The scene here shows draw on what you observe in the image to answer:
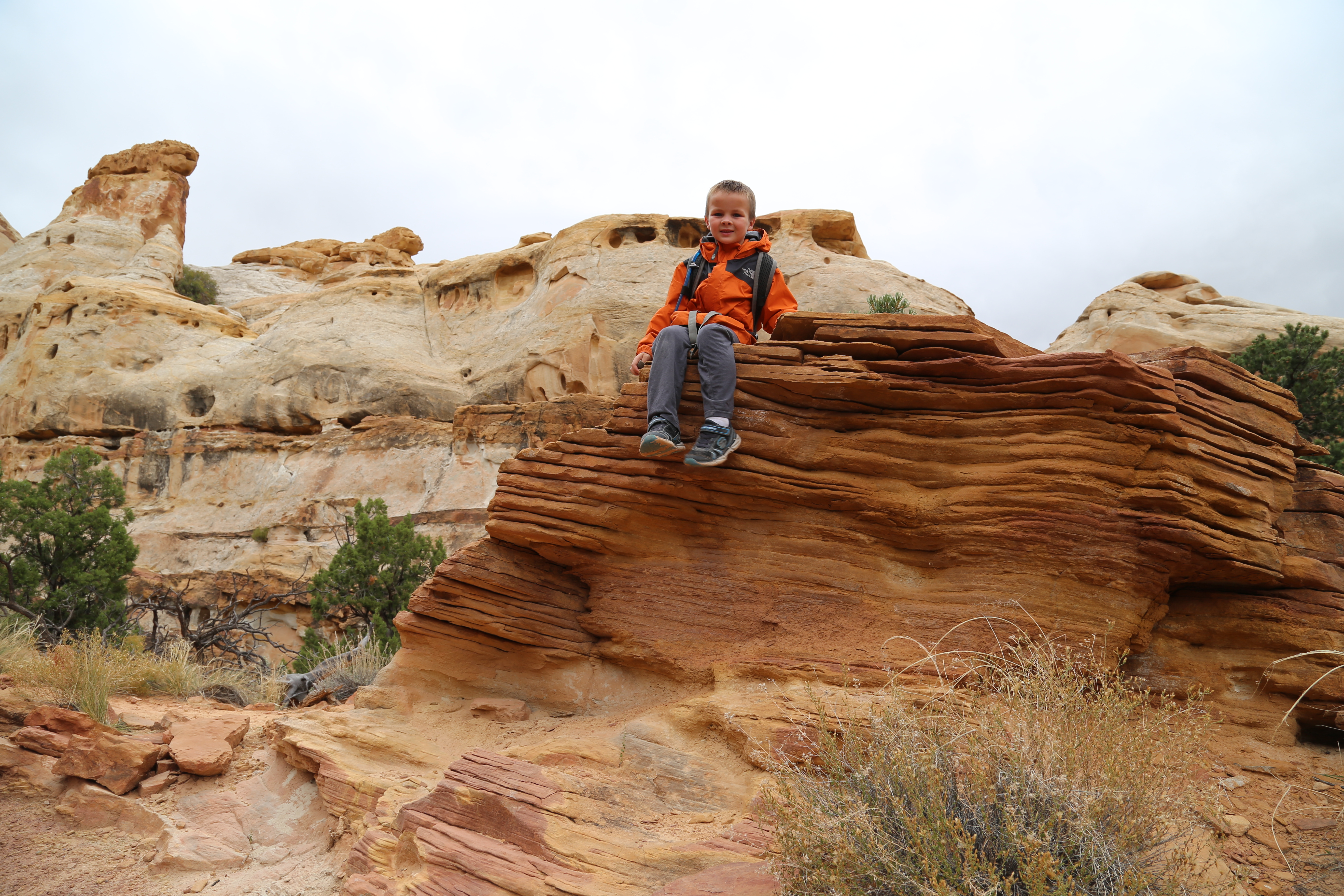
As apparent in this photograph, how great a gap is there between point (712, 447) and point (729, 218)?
1793mm

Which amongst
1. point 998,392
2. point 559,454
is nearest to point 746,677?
point 559,454

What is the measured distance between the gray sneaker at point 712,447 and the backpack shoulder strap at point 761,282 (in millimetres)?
979

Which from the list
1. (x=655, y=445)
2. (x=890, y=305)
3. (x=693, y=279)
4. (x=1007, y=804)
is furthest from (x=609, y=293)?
(x=1007, y=804)

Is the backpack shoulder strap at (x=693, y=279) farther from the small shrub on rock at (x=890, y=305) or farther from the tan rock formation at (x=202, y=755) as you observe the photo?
the small shrub on rock at (x=890, y=305)

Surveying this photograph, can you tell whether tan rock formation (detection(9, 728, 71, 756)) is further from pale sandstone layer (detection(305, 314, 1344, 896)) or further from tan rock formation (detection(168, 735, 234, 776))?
pale sandstone layer (detection(305, 314, 1344, 896))

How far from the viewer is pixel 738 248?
5.78 meters

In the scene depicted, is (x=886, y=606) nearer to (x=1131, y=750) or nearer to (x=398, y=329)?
(x=1131, y=750)

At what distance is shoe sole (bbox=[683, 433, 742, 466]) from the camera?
5074 mm

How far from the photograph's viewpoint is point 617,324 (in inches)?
914

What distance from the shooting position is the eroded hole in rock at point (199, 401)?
83.3 ft

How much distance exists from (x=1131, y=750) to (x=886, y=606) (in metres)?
2.17

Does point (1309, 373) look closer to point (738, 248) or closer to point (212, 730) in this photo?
point (738, 248)

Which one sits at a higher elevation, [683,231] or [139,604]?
[683,231]

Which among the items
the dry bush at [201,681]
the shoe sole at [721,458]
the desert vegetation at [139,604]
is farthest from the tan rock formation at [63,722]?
the shoe sole at [721,458]
